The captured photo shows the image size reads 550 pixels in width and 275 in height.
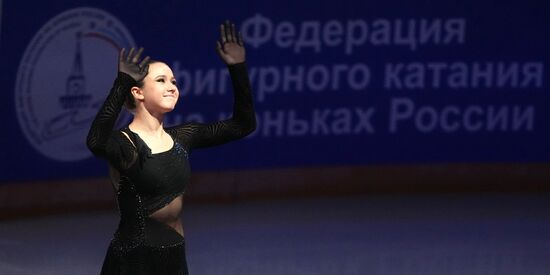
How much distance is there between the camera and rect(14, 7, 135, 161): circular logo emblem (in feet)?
32.9

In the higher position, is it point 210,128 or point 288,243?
point 210,128

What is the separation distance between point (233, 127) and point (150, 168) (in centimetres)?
46

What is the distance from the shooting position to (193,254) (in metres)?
9.39

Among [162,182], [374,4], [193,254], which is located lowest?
[193,254]

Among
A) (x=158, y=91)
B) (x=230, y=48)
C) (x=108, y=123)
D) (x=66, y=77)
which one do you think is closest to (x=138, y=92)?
(x=158, y=91)

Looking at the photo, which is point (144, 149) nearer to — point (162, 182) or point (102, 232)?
point (162, 182)

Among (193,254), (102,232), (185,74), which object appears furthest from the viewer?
(185,74)

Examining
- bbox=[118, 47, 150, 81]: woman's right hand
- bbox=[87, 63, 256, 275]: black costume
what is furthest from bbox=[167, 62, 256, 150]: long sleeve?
bbox=[118, 47, 150, 81]: woman's right hand

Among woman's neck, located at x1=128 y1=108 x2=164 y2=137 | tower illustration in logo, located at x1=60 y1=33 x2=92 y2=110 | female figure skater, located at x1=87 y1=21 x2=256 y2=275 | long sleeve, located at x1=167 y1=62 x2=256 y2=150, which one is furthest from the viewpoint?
tower illustration in logo, located at x1=60 y1=33 x2=92 y2=110

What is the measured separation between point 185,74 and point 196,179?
890 mm

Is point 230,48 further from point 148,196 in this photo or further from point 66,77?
point 66,77

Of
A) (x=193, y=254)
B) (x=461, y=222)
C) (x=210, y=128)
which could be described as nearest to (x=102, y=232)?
(x=193, y=254)

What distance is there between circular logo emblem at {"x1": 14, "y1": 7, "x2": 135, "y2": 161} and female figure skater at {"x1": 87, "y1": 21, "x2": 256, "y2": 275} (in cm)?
450

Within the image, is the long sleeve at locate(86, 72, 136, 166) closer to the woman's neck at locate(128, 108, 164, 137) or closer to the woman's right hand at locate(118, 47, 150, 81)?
the woman's right hand at locate(118, 47, 150, 81)
